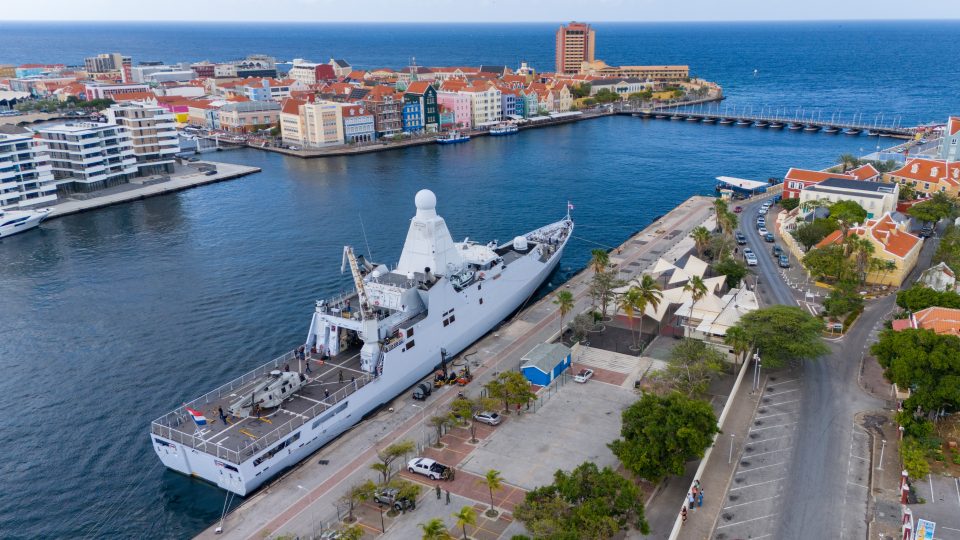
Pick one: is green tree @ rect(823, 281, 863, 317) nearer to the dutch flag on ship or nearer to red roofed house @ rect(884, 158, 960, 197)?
red roofed house @ rect(884, 158, 960, 197)

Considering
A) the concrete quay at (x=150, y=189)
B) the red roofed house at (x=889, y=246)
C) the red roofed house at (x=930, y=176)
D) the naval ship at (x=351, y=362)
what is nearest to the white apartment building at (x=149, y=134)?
the concrete quay at (x=150, y=189)

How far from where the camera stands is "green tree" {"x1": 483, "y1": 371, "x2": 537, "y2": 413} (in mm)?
41562

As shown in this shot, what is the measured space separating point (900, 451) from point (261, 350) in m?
44.1

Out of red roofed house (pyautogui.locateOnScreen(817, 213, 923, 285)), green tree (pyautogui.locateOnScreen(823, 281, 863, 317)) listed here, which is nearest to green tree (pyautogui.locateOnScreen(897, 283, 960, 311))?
green tree (pyautogui.locateOnScreen(823, 281, 863, 317))

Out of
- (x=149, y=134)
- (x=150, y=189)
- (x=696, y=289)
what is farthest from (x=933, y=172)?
(x=149, y=134)

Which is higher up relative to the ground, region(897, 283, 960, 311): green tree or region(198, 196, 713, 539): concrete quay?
region(897, 283, 960, 311): green tree

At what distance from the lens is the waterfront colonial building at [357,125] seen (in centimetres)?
13800

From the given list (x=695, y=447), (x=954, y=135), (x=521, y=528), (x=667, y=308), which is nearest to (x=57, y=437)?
(x=521, y=528)

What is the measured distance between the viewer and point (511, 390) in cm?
4141

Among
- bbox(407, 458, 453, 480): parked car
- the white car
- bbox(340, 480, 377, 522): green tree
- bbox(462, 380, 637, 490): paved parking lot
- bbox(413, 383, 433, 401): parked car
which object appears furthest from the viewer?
the white car

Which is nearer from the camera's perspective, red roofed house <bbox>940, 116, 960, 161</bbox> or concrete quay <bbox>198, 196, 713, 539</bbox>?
concrete quay <bbox>198, 196, 713, 539</bbox>

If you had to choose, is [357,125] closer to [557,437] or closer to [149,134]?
[149,134]

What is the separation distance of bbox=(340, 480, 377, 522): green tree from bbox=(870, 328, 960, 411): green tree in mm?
30579

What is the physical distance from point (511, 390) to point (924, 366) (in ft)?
79.9
